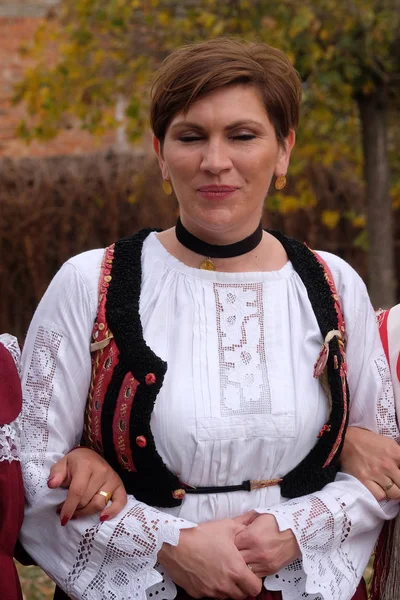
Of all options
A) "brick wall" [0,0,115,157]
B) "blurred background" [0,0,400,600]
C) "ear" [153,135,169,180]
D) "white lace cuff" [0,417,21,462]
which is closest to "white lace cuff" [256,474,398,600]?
"white lace cuff" [0,417,21,462]

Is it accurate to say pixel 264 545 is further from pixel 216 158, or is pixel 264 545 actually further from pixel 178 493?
pixel 216 158

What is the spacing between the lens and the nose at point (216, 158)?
81.4 inches

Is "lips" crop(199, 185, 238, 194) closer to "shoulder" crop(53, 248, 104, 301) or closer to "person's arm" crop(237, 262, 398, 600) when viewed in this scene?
"shoulder" crop(53, 248, 104, 301)

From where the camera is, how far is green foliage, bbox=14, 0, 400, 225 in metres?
5.09

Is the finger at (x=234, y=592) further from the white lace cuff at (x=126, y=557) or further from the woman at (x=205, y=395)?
the white lace cuff at (x=126, y=557)

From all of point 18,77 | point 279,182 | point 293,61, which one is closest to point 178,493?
point 279,182

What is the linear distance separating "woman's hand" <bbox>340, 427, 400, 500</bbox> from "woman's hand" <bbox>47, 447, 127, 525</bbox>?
1.87 feet

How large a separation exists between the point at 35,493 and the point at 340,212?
6.93m

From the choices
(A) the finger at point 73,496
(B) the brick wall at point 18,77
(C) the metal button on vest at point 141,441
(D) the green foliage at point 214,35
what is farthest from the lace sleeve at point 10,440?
(B) the brick wall at point 18,77

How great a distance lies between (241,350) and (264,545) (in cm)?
45

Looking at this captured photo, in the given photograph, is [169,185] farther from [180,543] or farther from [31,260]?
[31,260]

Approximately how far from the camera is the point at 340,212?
865cm

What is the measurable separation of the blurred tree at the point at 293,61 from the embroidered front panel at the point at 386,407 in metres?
2.91

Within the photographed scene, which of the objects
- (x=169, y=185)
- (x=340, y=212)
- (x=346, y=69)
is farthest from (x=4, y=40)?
(x=169, y=185)
